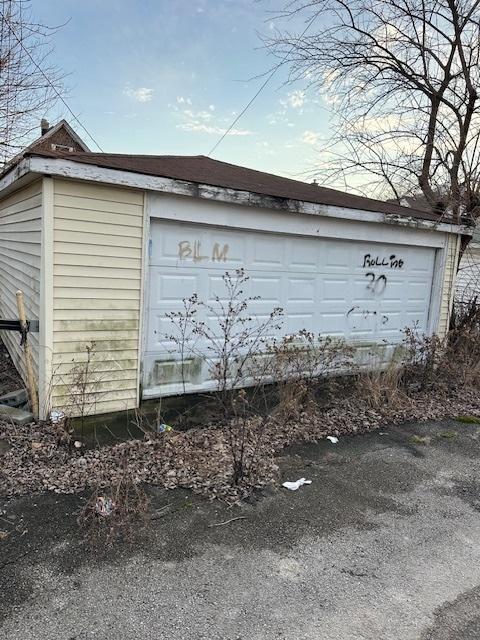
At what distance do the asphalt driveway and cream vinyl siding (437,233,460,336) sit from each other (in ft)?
14.3

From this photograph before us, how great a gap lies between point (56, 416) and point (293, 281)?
334cm

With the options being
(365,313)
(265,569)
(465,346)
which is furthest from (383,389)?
(265,569)

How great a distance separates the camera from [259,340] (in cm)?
582

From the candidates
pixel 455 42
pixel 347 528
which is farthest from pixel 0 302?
pixel 455 42

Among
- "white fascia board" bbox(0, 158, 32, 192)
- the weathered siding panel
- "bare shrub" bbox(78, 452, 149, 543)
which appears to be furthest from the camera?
the weathered siding panel

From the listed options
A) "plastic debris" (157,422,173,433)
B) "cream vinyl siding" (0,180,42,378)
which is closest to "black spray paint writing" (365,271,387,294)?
"plastic debris" (157,422,173,433)

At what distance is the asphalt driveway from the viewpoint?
2.24 meters

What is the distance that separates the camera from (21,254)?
588cm

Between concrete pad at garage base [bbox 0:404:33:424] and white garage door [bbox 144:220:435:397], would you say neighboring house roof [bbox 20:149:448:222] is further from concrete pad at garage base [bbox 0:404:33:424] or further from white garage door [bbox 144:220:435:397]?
concrete pad at garage base [bbox 0:404:33:424]

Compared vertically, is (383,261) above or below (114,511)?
above

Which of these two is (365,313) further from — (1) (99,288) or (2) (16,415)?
(2) (16,415)

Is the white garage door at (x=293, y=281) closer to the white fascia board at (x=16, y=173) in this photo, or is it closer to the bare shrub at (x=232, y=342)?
the bare shrub at (x=232, y=342)

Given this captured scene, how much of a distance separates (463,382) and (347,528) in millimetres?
4355

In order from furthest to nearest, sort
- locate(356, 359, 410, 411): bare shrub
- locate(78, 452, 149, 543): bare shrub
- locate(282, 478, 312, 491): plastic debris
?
locate(356, 359, 410, 411): bare shrub → locate(282, 478, 312, 491): plastic debris → locate(78, 452, 149, 543): bare shrub
